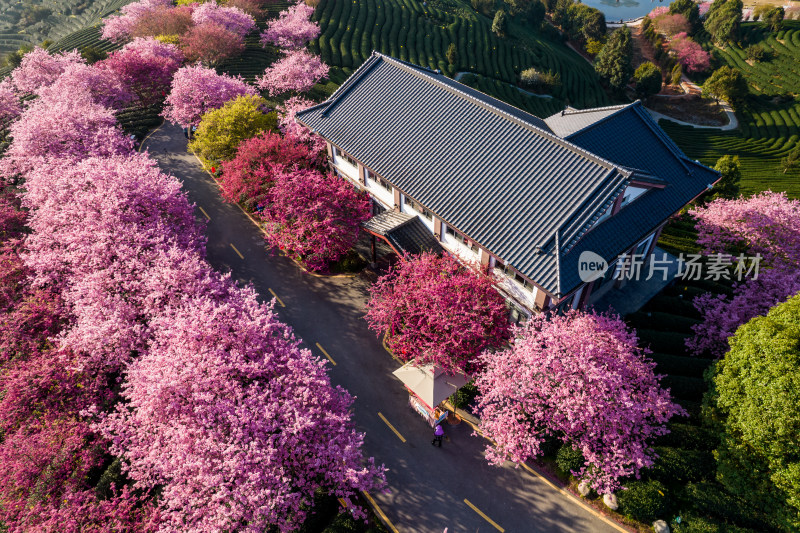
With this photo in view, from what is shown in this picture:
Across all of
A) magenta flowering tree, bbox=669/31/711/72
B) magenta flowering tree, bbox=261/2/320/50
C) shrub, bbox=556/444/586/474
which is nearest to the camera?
shrub, bbox=556/444/586/474

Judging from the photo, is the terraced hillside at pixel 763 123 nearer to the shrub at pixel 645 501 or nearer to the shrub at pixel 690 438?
the shrub at pixel 690 438

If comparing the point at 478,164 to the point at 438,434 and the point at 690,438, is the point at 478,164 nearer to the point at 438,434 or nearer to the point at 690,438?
the point at 438,434

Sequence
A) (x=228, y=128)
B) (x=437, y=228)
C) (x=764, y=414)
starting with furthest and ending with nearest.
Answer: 1. (x=228, y=128)
2. (x=437, y=228)
3. (x=764, y=414)

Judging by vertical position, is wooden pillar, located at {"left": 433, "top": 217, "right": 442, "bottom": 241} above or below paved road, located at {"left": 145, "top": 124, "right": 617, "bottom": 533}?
above

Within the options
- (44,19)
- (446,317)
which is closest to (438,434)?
(446,317)

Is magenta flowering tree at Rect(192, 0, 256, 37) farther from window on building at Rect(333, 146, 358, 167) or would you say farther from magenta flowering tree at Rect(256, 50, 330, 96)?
window on building at Rect(333, 146, 358, 167)

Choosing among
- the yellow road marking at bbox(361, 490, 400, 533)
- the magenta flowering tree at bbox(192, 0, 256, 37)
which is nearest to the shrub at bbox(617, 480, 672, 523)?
the yellow road marking at bbox(361, 490, 400, 533)
